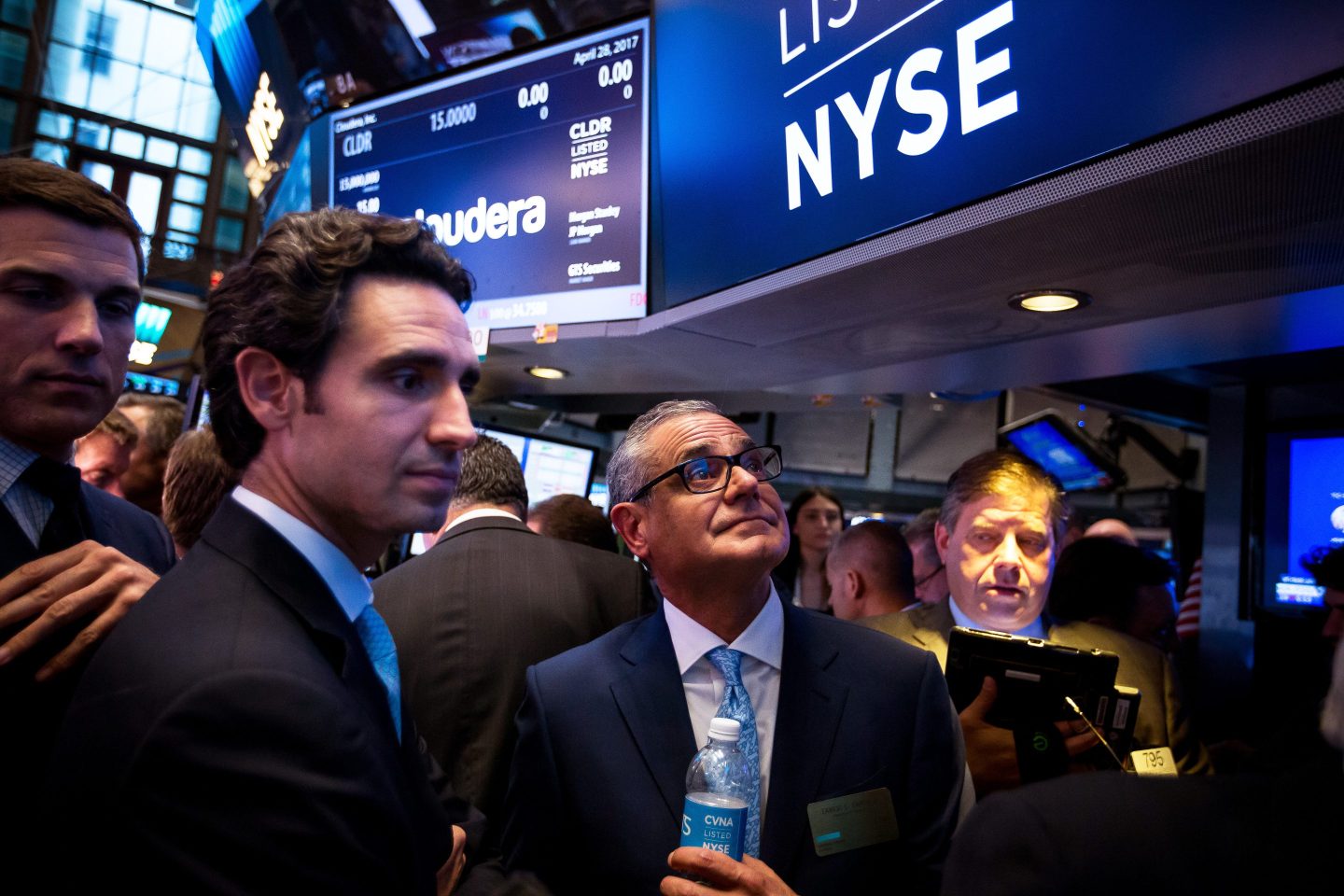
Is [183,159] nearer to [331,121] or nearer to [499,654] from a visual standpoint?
[331,121]

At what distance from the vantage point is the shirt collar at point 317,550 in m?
1.04

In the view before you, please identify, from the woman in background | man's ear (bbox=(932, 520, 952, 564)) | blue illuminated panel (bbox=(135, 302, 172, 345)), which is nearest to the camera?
man's ear (bbox=(932, 520, 952, 564))

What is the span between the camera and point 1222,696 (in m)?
4.00

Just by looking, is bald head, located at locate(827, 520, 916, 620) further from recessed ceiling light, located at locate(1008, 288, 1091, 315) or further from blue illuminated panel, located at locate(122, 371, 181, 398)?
blue illuminated panel, located at locate(122, 371, 181, 398)

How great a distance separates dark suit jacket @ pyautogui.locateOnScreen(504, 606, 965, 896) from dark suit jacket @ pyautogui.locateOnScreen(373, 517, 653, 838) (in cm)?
60

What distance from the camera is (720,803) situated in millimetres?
Result: 1348

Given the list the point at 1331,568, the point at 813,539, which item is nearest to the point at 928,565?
the point at 813,539

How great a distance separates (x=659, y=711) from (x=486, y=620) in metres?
0.83

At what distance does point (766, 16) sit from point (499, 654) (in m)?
1.97

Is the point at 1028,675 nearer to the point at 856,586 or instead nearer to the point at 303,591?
the point at 856,586

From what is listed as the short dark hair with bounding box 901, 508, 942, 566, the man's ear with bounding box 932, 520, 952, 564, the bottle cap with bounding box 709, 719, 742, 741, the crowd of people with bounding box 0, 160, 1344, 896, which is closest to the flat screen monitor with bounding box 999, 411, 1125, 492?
the short dark hair with bounding box 901, 508, 942, 566

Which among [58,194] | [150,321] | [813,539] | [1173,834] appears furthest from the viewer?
[150,321]

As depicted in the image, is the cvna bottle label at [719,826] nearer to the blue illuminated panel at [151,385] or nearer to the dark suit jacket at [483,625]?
the dark suit jacket at [483,625]

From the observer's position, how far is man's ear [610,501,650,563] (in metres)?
2.06
